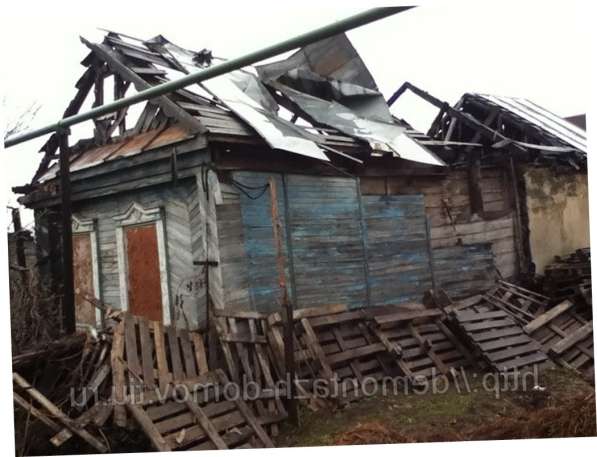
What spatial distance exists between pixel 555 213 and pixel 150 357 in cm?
493

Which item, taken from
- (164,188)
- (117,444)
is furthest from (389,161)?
(117,444)

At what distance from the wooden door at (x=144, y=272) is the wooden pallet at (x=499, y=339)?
349 cm

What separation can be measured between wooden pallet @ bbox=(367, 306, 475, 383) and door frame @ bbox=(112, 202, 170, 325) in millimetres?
2348

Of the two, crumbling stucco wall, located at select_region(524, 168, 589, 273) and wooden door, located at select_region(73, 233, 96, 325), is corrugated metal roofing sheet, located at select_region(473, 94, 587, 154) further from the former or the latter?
wooden door, located at select_region(73, 233, 96, 325)

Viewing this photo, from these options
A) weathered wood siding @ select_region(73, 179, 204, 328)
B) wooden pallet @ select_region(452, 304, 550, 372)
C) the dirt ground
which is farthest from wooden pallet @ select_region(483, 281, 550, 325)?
weathered wood siding @ select_region(73, 179, 204, 328)

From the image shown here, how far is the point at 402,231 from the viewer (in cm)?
695

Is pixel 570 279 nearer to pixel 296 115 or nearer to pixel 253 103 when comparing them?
pixel 296 115

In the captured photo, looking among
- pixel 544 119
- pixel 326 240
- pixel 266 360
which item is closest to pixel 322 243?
pixel 326 240

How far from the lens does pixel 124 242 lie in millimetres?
6184

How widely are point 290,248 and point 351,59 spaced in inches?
136

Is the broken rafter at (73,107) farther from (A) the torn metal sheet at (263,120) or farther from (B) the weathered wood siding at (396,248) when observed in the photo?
(B) the weathered wood siding at (396,248)

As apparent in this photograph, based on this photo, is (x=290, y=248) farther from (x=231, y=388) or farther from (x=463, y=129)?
(x=463, y=129)

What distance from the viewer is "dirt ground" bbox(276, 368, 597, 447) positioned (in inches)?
169

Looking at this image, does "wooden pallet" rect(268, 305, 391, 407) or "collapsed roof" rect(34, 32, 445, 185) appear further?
"collapsed roof" rect(34, 32, 445, 185)
